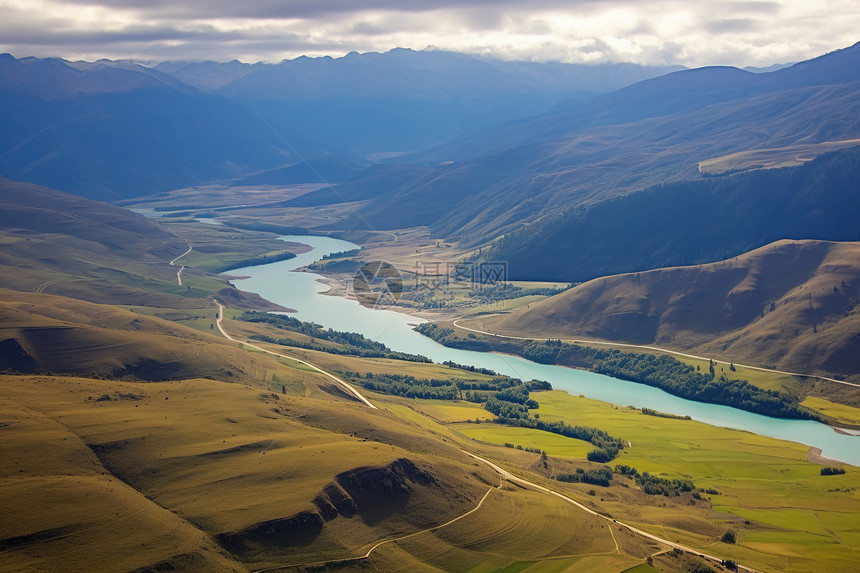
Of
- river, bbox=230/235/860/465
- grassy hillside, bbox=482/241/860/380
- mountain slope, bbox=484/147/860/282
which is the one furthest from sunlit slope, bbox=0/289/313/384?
mountain slope, bbox=484/147/860/282

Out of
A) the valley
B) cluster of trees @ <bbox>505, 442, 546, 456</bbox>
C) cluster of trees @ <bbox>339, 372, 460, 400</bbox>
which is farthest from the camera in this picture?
cluster of trees @ <bbox>339, 372, 460, 400</bbox>

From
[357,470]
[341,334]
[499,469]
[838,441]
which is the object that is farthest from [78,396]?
[838,441]

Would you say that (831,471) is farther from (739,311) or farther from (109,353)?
(109,353)

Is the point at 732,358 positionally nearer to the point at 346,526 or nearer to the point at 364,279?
the point at 346,526

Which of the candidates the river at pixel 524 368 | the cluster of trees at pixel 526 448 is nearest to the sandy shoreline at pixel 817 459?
the river at pixel 524 368

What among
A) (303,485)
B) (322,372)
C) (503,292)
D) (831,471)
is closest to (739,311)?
(831,471)

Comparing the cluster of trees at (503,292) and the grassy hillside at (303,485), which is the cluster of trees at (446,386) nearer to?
the grassy hillside at (303,485)

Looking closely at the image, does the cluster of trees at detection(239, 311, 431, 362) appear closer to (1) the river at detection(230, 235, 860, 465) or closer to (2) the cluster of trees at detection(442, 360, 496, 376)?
(2) the cluster of trees at detection(442, 360, 496, 376)
